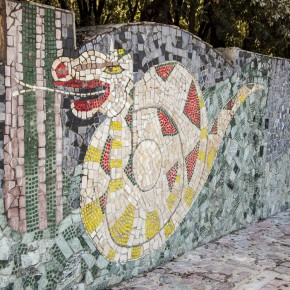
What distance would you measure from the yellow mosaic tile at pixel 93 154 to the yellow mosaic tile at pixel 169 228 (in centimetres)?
121

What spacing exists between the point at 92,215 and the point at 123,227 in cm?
41

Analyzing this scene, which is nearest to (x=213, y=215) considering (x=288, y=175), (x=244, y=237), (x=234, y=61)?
(x=244, y=237)

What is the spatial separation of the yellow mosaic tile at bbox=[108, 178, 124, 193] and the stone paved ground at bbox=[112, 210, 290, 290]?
838 millimetres

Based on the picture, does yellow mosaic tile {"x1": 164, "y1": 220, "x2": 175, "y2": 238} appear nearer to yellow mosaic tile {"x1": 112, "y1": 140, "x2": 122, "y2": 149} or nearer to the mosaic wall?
the mosaic wall

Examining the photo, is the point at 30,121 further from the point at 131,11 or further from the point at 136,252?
the point at 131,11

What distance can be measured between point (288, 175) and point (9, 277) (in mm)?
5107

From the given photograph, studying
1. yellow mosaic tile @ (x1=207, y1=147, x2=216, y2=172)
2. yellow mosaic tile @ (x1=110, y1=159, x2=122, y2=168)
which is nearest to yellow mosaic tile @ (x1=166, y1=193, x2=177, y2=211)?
yellow mosaic tile @ (x1=207, y1=147, x2=216, y2=172)

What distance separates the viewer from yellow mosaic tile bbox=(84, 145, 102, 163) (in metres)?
4.05

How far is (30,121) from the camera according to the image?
3568 mm

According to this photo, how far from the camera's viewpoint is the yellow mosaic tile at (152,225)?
4715 mm

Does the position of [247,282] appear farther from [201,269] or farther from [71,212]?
[71,212]

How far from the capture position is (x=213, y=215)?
18.9 ft

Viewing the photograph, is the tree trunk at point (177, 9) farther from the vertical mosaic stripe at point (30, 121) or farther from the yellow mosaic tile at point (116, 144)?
the vertical mosaic stripe at point (30, 121)

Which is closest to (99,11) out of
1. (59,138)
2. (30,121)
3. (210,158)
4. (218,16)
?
(218,16)
